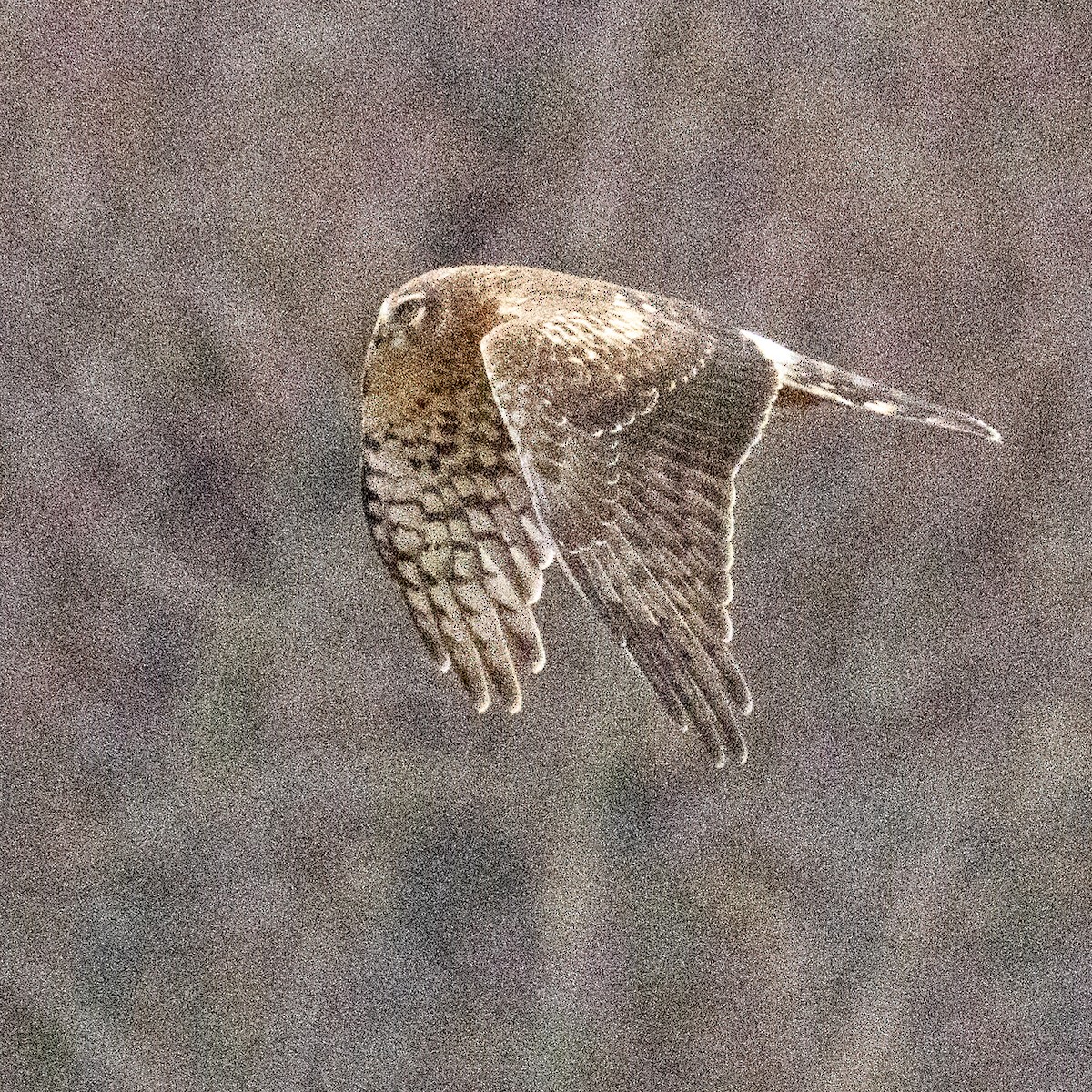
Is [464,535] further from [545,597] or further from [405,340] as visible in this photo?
[545,597]

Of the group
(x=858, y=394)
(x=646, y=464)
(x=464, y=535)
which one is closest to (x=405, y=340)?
(x=464, y=535)

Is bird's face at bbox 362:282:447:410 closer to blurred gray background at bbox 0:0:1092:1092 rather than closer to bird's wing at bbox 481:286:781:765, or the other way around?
bird's wing at bbox 481:286:781:765

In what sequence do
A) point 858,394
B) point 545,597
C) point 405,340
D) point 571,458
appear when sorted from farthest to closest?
point 545,597 → point 405,340 → point 858,394 → point 571,458

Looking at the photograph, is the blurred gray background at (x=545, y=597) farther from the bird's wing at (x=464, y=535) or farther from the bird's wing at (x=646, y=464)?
the bird's wing at (x=646, y=464)

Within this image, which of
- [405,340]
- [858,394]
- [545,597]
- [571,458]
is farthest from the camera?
[545,597]

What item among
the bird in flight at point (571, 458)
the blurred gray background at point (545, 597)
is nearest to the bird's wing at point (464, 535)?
the bird in flight at point (571, 458)

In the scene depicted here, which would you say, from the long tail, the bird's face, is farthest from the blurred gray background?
the long tail
